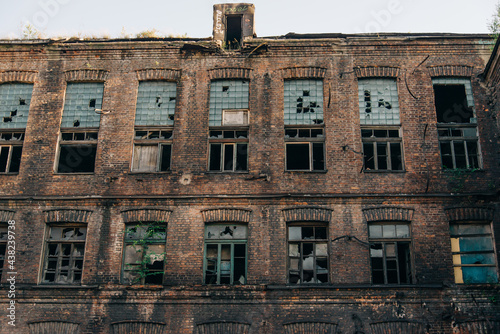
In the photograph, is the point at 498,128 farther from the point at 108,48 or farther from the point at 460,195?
the point at 108,48

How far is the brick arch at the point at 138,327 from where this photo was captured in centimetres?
1241

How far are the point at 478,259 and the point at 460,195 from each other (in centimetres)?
181

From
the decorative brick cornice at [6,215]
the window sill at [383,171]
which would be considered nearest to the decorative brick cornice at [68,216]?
the decorative brick cornice at [6,215]

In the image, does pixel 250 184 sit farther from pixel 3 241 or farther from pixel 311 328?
pixel 3 241

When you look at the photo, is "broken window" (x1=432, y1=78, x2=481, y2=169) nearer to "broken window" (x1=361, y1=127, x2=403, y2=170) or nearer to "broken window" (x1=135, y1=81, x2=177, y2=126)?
"broken window" (x1=361, y1=127, x2=403, y2=170)

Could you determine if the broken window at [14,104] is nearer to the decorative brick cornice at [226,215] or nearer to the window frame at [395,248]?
the decorative brick cornice at [226,215]

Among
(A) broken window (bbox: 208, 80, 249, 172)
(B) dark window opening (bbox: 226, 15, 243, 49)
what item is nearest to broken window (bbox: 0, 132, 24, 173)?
(A) broken window (bbox: 208, 80, 249, 172)

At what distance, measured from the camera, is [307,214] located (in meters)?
13.2

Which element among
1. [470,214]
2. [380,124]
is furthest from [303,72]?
[470,214]

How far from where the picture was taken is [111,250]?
13.2m

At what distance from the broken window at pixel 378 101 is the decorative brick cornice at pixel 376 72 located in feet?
0.63

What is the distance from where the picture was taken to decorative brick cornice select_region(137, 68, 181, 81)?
1475 centimetres

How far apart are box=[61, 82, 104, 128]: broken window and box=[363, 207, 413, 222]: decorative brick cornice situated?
8.59 meters

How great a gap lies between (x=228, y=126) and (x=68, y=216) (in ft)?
17.4
